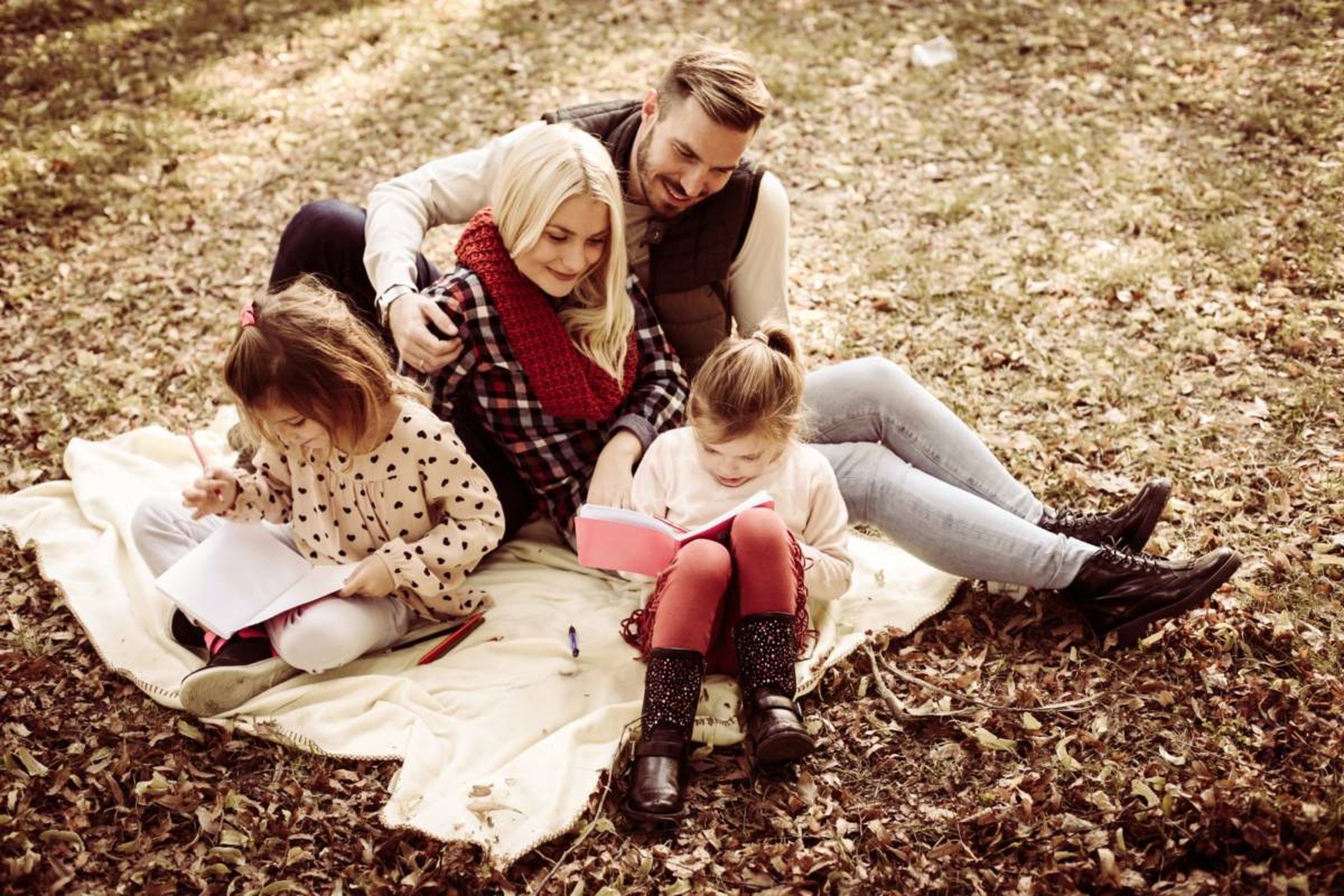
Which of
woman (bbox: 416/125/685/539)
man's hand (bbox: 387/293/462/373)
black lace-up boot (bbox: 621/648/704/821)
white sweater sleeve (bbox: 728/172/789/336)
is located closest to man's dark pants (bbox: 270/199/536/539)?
woman (bbox: 416/125/685/539)

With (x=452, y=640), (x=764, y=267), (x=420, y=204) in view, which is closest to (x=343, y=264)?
(x=420, y=204)

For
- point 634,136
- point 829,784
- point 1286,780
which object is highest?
point 634,136

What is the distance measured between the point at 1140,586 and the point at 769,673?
134cm

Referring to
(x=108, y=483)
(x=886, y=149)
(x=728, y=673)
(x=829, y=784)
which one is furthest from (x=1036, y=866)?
(x=886, y=149)

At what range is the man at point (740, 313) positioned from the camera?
3.35 m

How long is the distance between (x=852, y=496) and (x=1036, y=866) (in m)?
1.32

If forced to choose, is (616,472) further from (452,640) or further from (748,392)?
(452,640)

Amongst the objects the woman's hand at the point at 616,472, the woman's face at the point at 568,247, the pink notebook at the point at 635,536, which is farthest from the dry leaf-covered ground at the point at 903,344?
the woman's face at the point at 568,247

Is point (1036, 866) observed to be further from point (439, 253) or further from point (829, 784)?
point (439, 253)

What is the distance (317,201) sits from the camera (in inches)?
155

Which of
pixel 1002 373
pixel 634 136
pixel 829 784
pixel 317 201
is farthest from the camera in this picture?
pixel 1002 373

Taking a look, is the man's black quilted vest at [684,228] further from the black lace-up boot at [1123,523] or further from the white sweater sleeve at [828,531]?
the black lace-up boot at [1123,523]

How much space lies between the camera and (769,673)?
306 centimetres

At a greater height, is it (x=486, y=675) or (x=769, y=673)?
(x=769, y=673)
